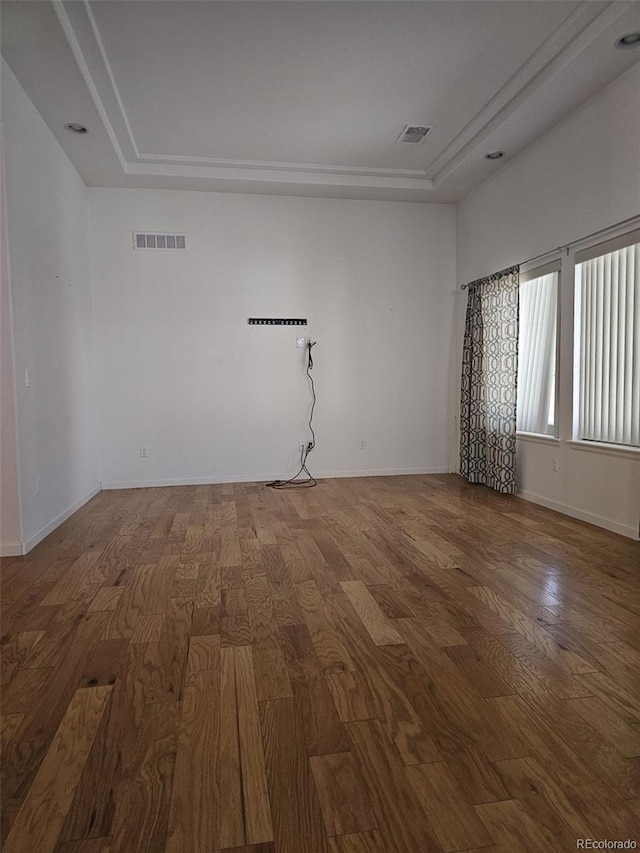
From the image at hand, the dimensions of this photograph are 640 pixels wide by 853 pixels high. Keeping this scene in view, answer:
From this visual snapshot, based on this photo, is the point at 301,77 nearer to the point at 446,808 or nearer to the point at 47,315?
the point at 47,315

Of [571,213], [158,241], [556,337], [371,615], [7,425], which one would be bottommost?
[371,615]

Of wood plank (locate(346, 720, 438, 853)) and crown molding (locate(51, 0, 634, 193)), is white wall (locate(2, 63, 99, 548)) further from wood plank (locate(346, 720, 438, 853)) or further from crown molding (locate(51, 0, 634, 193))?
wood plank (locate(346, 720, 438, 853))

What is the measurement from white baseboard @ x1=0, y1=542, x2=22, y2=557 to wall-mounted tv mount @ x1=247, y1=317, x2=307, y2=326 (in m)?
3.10

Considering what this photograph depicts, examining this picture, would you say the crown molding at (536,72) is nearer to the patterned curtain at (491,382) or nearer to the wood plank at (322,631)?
the patterned curtain at (491,382)

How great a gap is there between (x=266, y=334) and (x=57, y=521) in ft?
8.93

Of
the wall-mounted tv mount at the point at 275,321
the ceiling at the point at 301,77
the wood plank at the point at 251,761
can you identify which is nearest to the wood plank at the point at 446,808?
the wood plank at the point at 251,761

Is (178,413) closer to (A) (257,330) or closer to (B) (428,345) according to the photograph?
(A) (257,330)

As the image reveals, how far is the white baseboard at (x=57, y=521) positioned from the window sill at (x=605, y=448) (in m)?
3.85

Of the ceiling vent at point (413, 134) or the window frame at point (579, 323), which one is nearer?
the window frame at point (579, 323)

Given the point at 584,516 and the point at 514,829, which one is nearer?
the point at 514,829

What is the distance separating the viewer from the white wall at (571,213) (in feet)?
10.6

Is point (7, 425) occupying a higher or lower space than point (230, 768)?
higher

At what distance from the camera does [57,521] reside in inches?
147

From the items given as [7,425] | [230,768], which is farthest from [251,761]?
[7,425]
